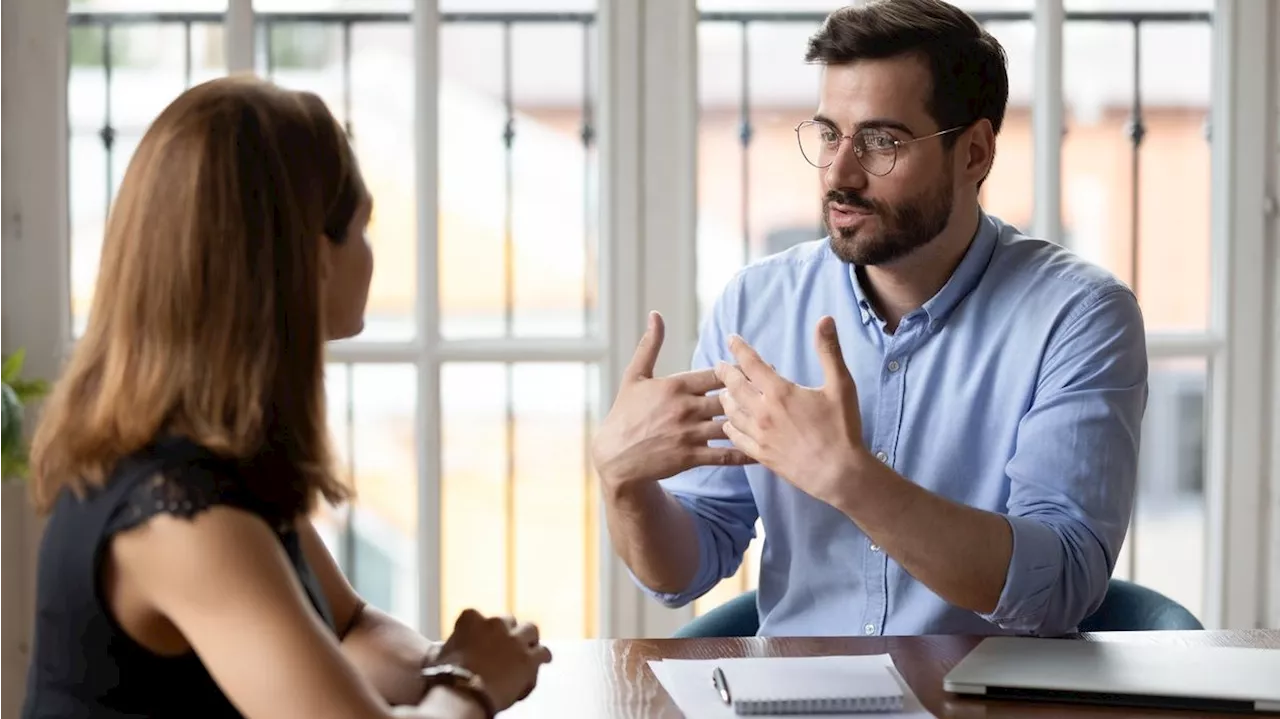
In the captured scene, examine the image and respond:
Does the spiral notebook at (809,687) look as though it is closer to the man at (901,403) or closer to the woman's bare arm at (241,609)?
the man at (901,403)

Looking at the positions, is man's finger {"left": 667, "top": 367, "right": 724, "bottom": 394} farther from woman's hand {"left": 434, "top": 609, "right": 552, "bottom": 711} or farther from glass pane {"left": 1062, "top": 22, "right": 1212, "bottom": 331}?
glass pane {"left": 1062, "top": 22, "right": 1212, "bottom": 331}

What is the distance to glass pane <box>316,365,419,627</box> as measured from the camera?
9.77 feet

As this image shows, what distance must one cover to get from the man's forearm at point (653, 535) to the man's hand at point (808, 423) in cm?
21

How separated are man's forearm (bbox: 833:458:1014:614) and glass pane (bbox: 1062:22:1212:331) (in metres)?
1.58

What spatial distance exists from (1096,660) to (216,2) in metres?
2.16

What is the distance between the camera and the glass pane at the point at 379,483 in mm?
2977

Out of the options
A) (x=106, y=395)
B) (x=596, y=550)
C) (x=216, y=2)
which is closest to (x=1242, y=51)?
(x=596, y=550)

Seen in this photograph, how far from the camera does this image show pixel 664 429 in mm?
1741

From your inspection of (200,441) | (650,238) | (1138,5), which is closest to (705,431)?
(200,441)

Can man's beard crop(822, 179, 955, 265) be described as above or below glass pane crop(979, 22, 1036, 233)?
below

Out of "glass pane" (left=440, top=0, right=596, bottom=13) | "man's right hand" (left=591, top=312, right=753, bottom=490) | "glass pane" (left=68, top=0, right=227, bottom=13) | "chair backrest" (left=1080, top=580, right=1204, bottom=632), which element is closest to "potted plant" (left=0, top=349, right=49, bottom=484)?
"glass pane" (left=68, top=0, right=227, bottom=13)

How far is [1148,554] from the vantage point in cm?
318

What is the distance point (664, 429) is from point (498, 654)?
19.4 inches

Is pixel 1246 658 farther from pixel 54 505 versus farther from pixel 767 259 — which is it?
pixel 54 505
